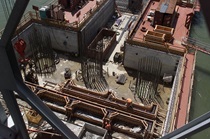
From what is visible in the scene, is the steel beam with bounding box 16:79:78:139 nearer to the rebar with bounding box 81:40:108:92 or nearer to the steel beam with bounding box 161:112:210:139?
the steel beam with bounding box 161:112:210:139

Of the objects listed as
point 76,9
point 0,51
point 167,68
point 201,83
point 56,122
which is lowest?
point 201,83

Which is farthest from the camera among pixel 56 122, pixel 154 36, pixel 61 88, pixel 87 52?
pixel 87 52

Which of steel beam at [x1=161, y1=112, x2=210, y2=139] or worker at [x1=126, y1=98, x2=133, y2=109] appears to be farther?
worker at [x1=126, y1=98, x2=133, y2=109]

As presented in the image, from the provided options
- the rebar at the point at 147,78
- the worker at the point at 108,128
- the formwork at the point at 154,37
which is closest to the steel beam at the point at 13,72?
the worker at the point at 108,128

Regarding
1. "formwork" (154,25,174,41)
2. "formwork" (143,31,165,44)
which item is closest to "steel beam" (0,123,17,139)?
"formwork" (143,31,165,44)

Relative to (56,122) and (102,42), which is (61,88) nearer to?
(102,42)

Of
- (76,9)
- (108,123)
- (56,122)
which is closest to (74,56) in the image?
(76,9)
